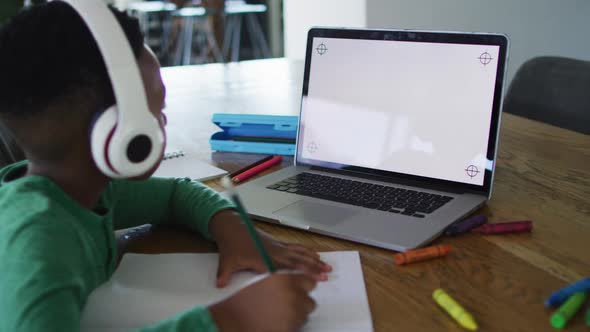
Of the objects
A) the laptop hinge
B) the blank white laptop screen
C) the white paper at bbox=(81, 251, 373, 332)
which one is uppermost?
the blank white laptop screen

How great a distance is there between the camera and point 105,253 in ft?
2.43

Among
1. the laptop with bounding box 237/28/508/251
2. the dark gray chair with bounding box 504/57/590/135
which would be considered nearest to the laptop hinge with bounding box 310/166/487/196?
the laptop with bounding box 237/28/508/251

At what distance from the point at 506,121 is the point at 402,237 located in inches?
28.7

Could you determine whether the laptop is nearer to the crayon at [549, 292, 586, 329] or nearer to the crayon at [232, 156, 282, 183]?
the crayon at [232, 156, 282, 183]

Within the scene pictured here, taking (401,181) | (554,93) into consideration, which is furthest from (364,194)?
(554,93)

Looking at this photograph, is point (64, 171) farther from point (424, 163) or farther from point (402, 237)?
point (424, 163)

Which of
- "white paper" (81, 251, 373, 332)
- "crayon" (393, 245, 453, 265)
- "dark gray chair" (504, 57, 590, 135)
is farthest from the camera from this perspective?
"dark gray chair" (504, 57, 590, 135)

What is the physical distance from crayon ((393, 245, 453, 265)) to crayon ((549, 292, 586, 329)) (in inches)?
6.4

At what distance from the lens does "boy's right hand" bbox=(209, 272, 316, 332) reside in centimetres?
57

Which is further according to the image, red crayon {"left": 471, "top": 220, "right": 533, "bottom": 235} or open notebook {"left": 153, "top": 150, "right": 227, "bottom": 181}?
open notebook {"left": 153, "top": 150, "right": 227, "bottom": 181}

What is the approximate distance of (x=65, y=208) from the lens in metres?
0.67

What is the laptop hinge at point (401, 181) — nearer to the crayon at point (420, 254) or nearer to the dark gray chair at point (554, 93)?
the crayon at point (420, 254)

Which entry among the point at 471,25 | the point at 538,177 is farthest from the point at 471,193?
the point at 471,25

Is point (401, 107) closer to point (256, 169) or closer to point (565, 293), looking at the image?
point (256, 169)
